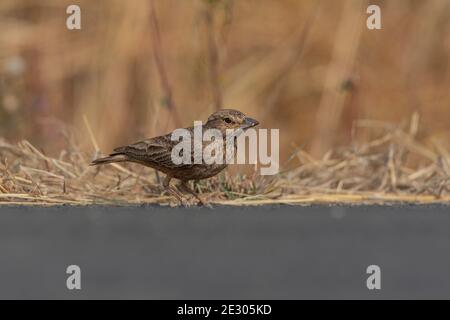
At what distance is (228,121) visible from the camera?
15.3 ft

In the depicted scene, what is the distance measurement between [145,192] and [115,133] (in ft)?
12.2

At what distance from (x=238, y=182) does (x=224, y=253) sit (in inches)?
34.1

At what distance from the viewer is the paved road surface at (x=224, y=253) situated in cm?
347

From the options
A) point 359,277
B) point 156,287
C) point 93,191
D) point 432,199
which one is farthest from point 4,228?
point 432,199

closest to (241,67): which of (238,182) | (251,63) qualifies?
(251,63)

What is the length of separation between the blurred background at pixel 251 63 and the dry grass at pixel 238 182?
2769 millimetres

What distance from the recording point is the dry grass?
4.20 m

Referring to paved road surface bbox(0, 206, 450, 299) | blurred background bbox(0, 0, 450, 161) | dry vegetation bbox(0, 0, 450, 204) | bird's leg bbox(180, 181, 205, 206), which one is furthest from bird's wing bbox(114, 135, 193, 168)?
blurred background bbox(0, 0, 450, 161)

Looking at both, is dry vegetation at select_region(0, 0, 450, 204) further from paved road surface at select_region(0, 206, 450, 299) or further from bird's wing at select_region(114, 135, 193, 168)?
paved road surface at select_region(0, 206, 450, 299)

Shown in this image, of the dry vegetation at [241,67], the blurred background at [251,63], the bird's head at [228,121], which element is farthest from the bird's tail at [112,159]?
the blurred background at [251,63]

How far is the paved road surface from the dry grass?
21.1 inches

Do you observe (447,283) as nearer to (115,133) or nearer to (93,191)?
(93,191)
